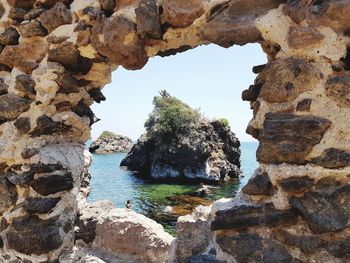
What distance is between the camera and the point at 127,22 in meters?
2.56

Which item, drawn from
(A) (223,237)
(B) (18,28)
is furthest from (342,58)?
(B) (18,28)

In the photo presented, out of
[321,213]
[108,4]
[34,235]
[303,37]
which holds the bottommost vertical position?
[34,235]

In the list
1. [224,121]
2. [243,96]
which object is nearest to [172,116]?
[224,121]

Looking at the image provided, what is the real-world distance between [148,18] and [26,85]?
1.21 m

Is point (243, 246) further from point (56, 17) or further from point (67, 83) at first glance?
point (56, 17)

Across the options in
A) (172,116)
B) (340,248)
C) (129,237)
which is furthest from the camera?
(172,116)

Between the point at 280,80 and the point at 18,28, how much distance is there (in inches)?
87.1

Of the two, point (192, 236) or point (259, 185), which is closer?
point (259, 185)

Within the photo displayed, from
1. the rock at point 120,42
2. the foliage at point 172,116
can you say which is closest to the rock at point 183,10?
the rock at point 120,42

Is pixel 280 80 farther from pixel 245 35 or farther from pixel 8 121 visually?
pixel 8 121

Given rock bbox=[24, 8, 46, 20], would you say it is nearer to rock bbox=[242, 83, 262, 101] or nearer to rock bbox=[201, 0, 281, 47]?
rock bbox=[201, 0, 281, 47]

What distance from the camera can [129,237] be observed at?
12.2 feet

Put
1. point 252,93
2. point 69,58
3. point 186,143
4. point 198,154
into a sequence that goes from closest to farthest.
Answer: point 252,93 < point 69,58 < point 186,143 < point 198,154

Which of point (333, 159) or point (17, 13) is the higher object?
point (17, 13)
